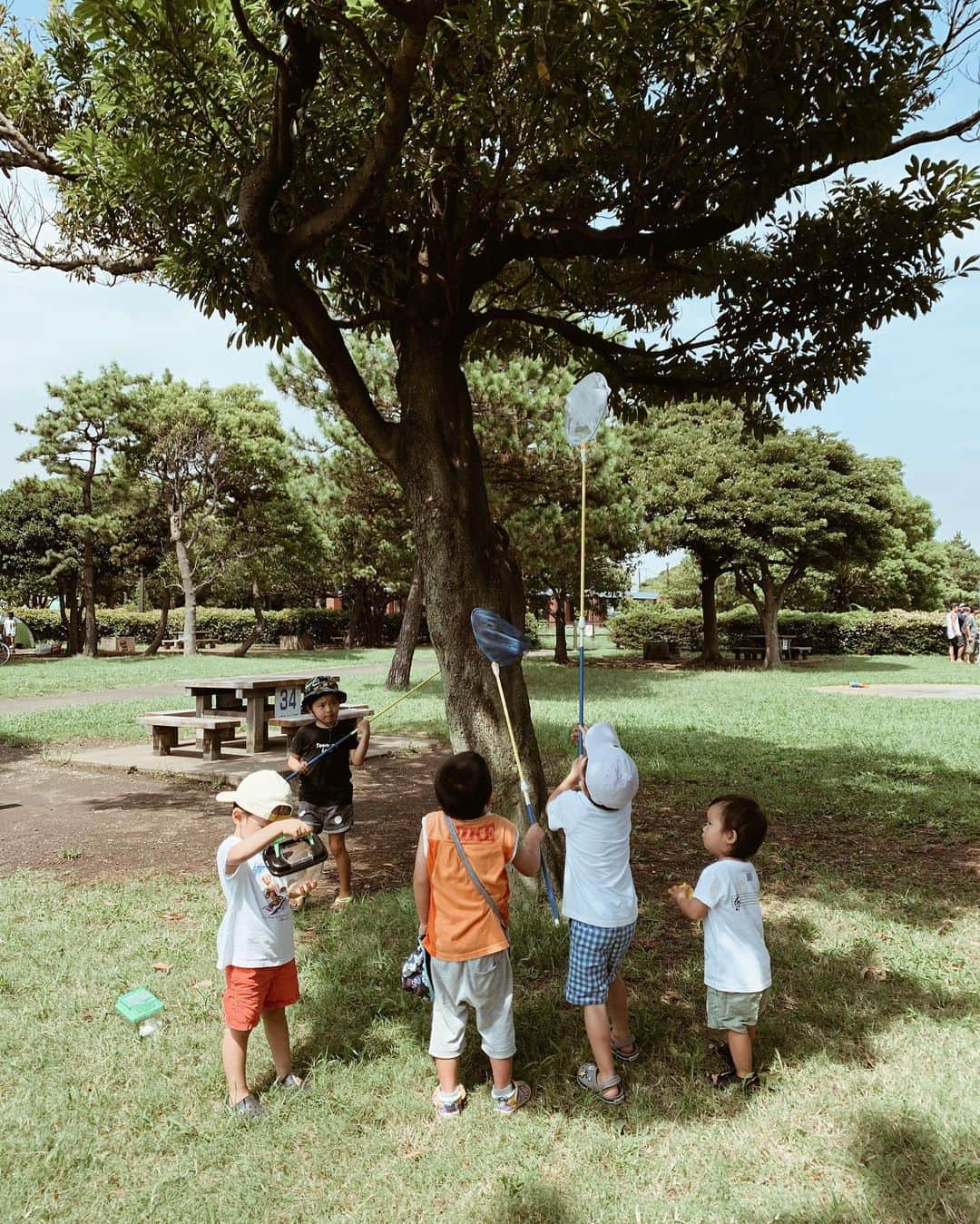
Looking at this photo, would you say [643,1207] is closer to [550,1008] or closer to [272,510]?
[550,1008]

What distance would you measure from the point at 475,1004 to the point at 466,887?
0.37 metres

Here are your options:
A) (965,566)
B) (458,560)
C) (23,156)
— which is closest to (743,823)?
(458,560)

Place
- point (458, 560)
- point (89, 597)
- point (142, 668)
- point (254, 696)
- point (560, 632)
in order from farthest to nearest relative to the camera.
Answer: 1. point (89, 597)
2. point (560, 632)
3. point (142, 668)
4. point (254, 696)
5. point (458, 560)

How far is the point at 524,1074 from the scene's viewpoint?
309 cm

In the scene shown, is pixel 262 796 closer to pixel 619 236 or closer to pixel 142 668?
pixel 619 236

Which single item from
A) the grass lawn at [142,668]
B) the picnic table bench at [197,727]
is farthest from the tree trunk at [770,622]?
the picnic table bench at [197,727]

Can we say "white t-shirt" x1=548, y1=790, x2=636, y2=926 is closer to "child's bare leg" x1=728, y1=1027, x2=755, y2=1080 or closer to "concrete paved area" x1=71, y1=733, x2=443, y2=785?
"child's bare leg" x1=728, y1=1027, x2=755, y2=1080

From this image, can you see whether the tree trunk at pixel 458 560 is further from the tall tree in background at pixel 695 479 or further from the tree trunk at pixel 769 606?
the tree trunk at pixel 769 606

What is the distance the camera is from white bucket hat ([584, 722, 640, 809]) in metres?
2.97

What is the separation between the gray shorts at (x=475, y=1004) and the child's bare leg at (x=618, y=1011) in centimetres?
45

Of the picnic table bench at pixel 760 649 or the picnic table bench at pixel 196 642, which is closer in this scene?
the picnic table bench at pixel 760 649

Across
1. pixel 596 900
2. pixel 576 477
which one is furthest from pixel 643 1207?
pixel 576 477

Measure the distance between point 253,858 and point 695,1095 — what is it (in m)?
1.65

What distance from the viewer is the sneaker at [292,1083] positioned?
9.80 ft
